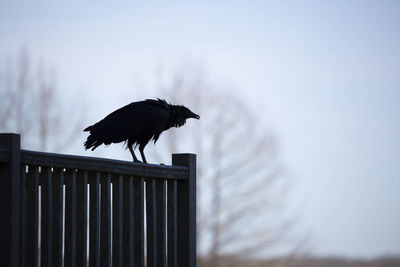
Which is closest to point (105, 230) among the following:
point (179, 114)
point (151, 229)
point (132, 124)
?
point (151, 229)

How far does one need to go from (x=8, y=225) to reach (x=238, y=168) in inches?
530

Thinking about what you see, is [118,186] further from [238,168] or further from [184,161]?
[238,168]

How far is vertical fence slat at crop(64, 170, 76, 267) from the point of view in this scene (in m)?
3.69

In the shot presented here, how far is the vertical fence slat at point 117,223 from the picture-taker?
4.03m

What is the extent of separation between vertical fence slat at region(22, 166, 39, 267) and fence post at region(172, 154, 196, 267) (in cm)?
142

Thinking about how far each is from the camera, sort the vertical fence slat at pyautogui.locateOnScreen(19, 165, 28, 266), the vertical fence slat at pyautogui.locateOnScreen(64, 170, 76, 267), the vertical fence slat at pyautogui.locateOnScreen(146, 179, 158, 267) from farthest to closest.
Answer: the vertical fence slat at pyautogui.locateOnScreen(146, 179, 158, 267) → the vertical fence slat at pyautogui.locateOnScreen(64, 170, 76, 267) → the vertical fence slat at pyautogui.locateOnScreen(19, 165, 28, 266)

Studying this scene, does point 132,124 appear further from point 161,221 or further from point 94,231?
point 94,231

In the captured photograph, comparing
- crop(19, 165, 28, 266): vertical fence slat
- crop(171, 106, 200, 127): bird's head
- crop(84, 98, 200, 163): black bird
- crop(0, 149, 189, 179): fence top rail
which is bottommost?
crop(19, 165, 28, 266): vertical fence slat

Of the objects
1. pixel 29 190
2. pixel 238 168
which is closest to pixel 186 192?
pixel 29 190

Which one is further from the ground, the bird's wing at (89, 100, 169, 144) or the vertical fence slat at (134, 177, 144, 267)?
the bird's wing at (89, 100, 169, 144)

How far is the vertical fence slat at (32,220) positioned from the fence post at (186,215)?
55.8 inches

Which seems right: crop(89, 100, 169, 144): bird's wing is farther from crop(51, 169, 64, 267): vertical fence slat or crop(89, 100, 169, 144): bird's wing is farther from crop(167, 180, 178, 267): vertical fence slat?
crop(51, 169, 64, 267): vertical fence slat

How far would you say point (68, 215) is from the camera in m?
3.72

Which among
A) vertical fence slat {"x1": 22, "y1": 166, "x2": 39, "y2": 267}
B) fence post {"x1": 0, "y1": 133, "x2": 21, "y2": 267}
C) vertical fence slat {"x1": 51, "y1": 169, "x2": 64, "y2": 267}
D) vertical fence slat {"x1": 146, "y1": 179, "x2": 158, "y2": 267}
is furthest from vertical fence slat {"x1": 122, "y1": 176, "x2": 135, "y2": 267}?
fence post {"x1": 0, "y1": 133, "x2": 21, "y2": 267}
